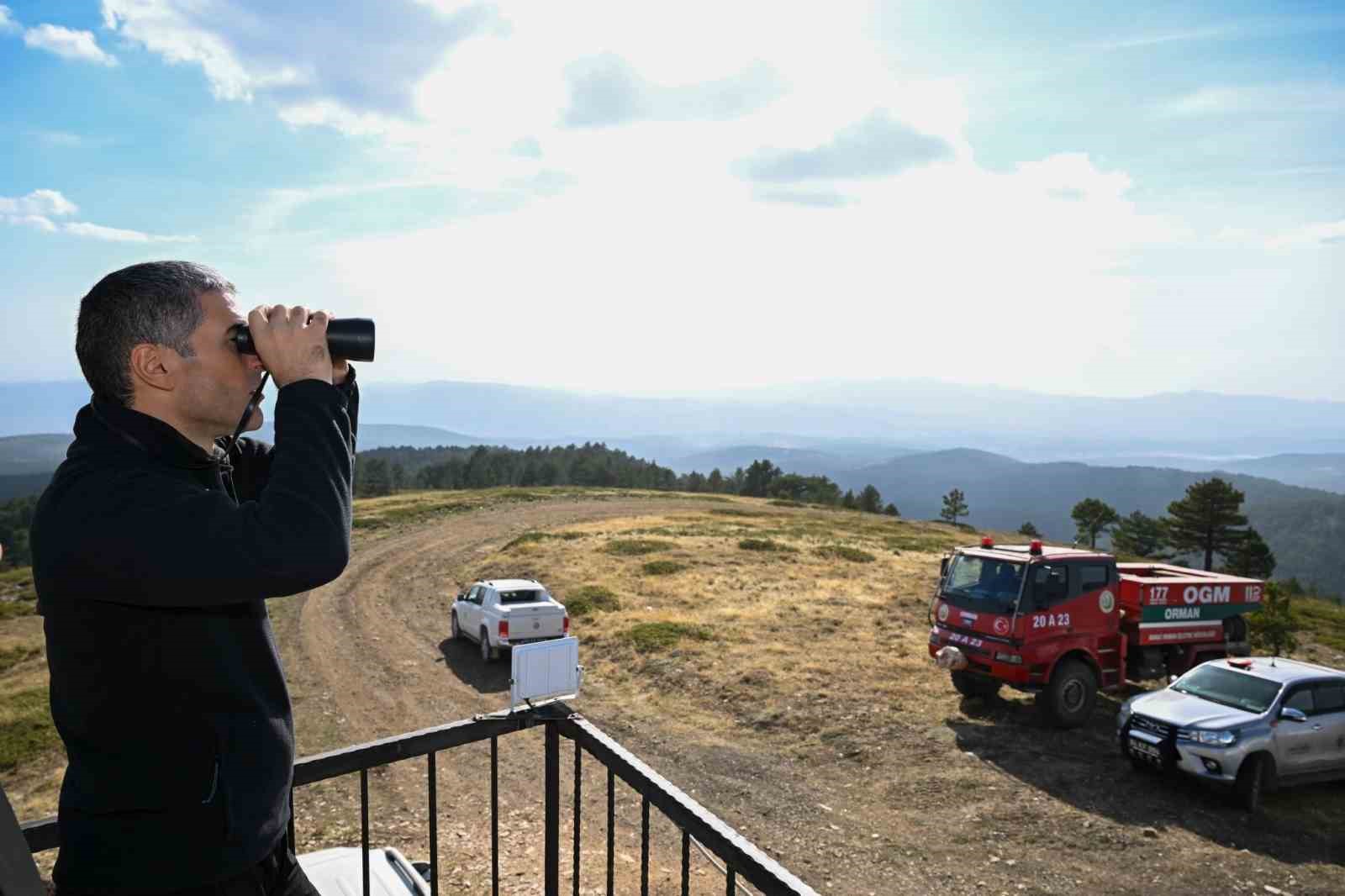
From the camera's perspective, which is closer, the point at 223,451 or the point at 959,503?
the point at 223,451

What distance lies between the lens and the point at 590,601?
24.2 meters

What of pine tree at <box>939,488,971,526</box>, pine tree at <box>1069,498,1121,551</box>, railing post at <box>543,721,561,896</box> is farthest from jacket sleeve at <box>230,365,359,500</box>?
pine tree at <box>939,488,971,526</box>

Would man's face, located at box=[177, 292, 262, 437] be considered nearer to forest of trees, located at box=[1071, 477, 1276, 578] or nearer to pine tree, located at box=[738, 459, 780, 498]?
forest of trees, located at box=[1071, 477, 1276, 578]

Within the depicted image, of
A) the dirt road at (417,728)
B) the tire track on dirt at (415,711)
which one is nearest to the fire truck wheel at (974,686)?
the dirt road at (417,728)

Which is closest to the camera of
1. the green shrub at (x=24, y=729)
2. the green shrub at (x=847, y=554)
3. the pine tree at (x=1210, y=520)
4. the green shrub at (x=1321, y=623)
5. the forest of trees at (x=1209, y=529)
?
the green shrub at (x=24, y=729)

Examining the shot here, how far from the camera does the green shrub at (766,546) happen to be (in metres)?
34.0

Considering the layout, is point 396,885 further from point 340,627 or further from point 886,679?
point 340,627

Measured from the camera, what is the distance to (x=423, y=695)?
54.9 ft

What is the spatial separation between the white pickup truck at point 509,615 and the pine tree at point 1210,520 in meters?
48.9

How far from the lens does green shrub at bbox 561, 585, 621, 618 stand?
23453mm

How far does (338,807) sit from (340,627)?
36.6 feet

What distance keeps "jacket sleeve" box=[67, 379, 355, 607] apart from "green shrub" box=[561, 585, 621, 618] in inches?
848

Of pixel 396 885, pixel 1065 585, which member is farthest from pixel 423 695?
pixel 396 885

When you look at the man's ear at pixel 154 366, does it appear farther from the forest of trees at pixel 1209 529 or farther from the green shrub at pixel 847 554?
the forest of trees at pixel 1209 529
